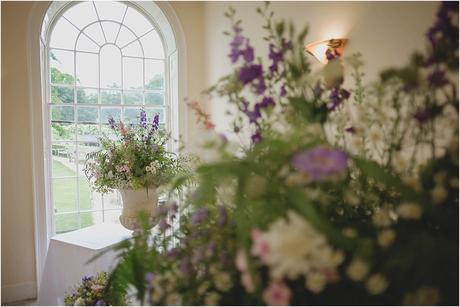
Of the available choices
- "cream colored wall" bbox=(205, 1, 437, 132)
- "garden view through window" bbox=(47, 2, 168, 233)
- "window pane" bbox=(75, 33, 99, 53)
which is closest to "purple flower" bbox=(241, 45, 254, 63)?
"cream colored wall" bbox=(205, 1, 437, 132)

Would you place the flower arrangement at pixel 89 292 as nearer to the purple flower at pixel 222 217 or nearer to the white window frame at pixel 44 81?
the purple flower at pixel 222 217

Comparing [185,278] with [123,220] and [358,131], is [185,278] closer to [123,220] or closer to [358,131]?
[358,131]

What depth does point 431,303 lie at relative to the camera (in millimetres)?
350

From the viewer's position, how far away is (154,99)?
3521 millimetres

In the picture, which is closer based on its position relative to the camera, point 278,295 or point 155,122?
point 278,295

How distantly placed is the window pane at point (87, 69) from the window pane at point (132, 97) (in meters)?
0.29

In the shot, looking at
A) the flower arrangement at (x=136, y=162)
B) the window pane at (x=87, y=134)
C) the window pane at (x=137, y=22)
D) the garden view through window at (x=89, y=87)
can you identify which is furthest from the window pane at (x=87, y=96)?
the flower arrangement at (x=136, y=162)

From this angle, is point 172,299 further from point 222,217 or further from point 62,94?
point 62,94

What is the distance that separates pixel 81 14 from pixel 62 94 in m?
0.79

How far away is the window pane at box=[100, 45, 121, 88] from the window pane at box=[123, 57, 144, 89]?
59mm

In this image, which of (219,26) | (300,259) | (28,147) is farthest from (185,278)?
(219,26)

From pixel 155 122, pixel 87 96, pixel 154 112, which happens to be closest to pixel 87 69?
pixel 87 96

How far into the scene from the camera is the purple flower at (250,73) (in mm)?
481

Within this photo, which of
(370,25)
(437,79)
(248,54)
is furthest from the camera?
(370,25)
